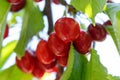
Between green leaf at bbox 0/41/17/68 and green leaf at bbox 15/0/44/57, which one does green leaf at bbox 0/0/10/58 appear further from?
green leaf at bbox 0/41/17/68

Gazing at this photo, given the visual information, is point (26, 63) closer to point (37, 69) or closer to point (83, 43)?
point (37, 69)

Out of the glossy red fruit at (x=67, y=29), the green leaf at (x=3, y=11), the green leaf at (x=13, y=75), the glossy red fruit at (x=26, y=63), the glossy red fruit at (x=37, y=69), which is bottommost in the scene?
the green leaf at (x=13, y=75)

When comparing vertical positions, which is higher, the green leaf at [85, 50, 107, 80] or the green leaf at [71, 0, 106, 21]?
the green leaf at [71, 0, 106, 21]

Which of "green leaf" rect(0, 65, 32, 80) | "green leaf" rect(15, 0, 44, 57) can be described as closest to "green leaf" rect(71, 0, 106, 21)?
"green leaf" rect(15, 0, 44, 57)

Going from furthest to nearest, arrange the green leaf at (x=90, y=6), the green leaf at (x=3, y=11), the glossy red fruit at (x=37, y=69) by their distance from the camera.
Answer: the glossy red fruit at (x=37, y=69)
the green leaf at (x=3, y=11)
the green leaf at (x=90, y=6)

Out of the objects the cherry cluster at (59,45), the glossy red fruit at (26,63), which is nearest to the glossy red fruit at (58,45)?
the cherry cluster at (59,45)

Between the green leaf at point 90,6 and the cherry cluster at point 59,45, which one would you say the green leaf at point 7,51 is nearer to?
the cherry cluster at point 59,45

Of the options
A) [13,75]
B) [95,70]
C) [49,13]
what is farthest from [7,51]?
[95,70]
